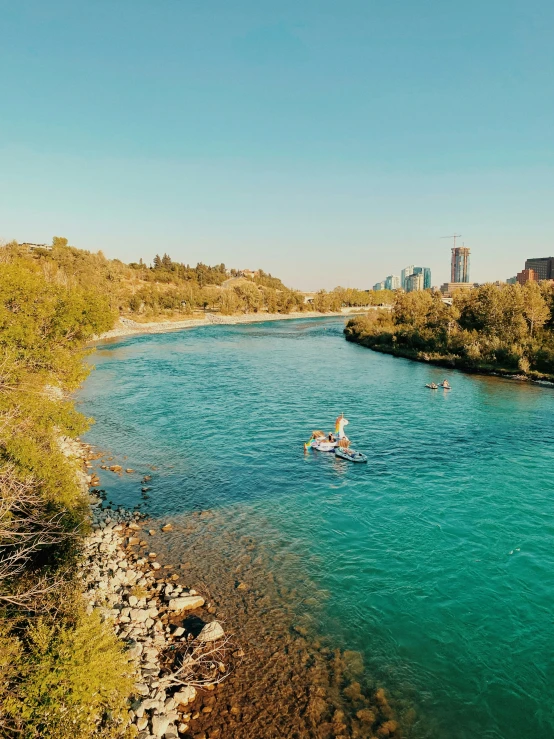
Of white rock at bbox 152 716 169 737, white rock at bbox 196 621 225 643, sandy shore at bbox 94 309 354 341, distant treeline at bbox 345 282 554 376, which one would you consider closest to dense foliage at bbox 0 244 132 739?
white rock at bbox 152 716 169 737

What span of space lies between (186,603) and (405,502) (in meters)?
12.6

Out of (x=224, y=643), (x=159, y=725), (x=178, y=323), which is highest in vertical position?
(x=178, y=323)

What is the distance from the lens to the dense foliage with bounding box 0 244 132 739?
29.6 feet

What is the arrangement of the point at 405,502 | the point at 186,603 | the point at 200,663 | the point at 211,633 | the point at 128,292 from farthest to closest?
the point at 128,292
the point at 405,502
the point at 186,603
the point at 211,633
the point at 200,663

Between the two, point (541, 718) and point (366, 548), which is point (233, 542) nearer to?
point (366, 548)

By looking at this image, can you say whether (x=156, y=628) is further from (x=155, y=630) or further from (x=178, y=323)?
(x=178, y=323)

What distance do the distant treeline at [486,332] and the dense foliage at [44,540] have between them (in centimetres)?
5299

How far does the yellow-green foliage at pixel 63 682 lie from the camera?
8.76 metres

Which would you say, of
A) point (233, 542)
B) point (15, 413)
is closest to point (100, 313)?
point (15, 413)

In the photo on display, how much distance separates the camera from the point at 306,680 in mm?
12391

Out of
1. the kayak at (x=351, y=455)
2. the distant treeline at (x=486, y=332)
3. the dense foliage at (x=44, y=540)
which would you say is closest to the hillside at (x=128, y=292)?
the distant treeline at (x=486, y=332)

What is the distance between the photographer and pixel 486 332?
7169 cm

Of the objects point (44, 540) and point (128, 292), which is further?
point (128, 292)

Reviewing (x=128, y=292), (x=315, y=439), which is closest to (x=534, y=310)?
(x=315, y=439)
